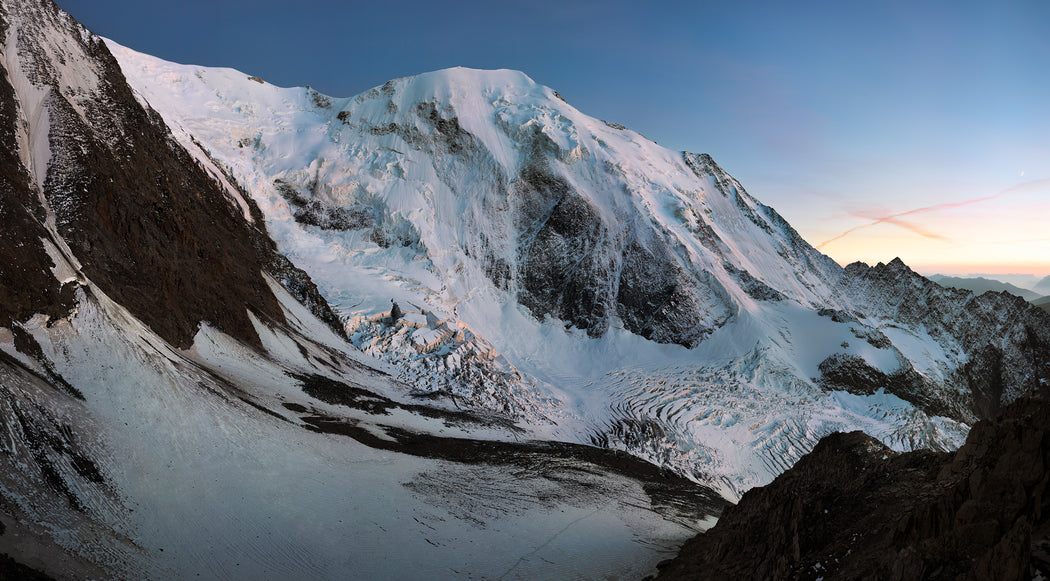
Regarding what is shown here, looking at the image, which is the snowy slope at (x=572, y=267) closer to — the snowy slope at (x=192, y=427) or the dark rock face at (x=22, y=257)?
the snowy slope at (x=192, y=427)

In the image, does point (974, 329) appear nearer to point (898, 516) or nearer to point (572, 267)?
point (572, 267)

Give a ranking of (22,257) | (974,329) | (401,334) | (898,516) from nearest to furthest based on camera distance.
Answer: (898,516), (22,257), (401,334), (974,329)

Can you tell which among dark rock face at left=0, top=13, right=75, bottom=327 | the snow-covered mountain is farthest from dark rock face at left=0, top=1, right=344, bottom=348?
the snow-covered mountain

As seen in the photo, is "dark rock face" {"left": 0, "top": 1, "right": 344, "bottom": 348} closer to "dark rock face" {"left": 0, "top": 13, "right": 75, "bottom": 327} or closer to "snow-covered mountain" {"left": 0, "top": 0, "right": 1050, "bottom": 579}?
"dark rock face" {"left": 0, "top": 13, "right": 75, "bottom": 327}

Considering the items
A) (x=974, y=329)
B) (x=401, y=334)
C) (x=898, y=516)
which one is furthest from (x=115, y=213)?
(x=974, y=329)

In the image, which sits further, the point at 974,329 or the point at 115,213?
the point at 974,329

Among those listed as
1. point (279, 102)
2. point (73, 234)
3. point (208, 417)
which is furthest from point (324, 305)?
point (279, 102)
